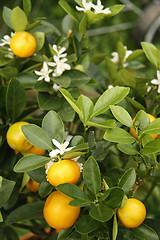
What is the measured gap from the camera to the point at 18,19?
Answer: 516 millimetres

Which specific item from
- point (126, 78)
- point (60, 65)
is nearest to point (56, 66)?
point (60, 65)

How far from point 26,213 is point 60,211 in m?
0.13

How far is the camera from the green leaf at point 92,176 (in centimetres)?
39

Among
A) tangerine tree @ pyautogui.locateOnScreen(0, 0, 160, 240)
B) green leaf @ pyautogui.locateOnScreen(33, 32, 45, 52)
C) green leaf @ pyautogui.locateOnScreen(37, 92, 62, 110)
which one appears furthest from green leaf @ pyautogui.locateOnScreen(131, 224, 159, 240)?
green leaf @ pyautogui.locateOnScreen(33, 32, 45, 52)

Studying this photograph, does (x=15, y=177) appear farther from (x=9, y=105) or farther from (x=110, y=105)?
(x=110, y=105)

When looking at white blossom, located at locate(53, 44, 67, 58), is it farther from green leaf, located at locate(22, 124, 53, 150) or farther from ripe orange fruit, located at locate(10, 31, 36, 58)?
green leaf, located at locate(22, 124, 53, 150)

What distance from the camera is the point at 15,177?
0.51 metres

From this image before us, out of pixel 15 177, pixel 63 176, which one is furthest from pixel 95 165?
pixel 15 177

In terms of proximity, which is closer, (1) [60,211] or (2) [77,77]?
(1) [60,211]

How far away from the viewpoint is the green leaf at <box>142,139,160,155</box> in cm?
39

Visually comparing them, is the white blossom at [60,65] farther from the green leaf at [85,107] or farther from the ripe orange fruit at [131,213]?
the ripe orange fruit at [131,213]

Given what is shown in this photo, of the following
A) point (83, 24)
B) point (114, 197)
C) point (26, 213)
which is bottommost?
point (26, 213)

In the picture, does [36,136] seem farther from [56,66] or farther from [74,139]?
[56,66]

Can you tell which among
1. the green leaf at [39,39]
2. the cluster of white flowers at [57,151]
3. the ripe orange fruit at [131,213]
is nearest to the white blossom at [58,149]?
the cluster of white flowers at [57,151]
